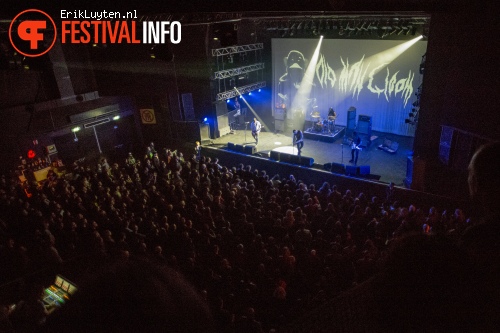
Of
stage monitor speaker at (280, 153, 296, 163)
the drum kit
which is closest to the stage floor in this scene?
the drum kit

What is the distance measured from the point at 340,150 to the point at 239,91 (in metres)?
5.82

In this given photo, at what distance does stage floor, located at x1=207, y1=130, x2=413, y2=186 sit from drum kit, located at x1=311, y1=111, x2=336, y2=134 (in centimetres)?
55

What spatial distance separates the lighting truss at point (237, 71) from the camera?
14475 mm

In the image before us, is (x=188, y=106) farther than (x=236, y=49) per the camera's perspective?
Yes

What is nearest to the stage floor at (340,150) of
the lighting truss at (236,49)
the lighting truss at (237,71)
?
the lighting truss at (237,71)

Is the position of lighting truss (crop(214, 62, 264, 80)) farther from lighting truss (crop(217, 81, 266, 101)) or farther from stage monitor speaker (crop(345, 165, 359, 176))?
stage monitor speaker (crop(345, 165, 359, 176))

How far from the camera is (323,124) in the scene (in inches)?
613

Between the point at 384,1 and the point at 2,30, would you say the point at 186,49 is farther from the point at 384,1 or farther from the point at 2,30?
the point at 384,1

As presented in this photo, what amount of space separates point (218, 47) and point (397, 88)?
8382 millimetres

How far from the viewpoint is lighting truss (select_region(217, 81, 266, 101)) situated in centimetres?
1509

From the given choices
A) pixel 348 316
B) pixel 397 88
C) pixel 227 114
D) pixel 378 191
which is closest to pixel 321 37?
pixel 397 88

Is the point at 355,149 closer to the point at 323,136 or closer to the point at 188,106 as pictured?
the point at 323,136

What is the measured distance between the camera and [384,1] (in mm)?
6492

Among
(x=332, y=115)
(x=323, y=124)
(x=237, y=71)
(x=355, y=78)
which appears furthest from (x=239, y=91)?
(x=355, y=78)
